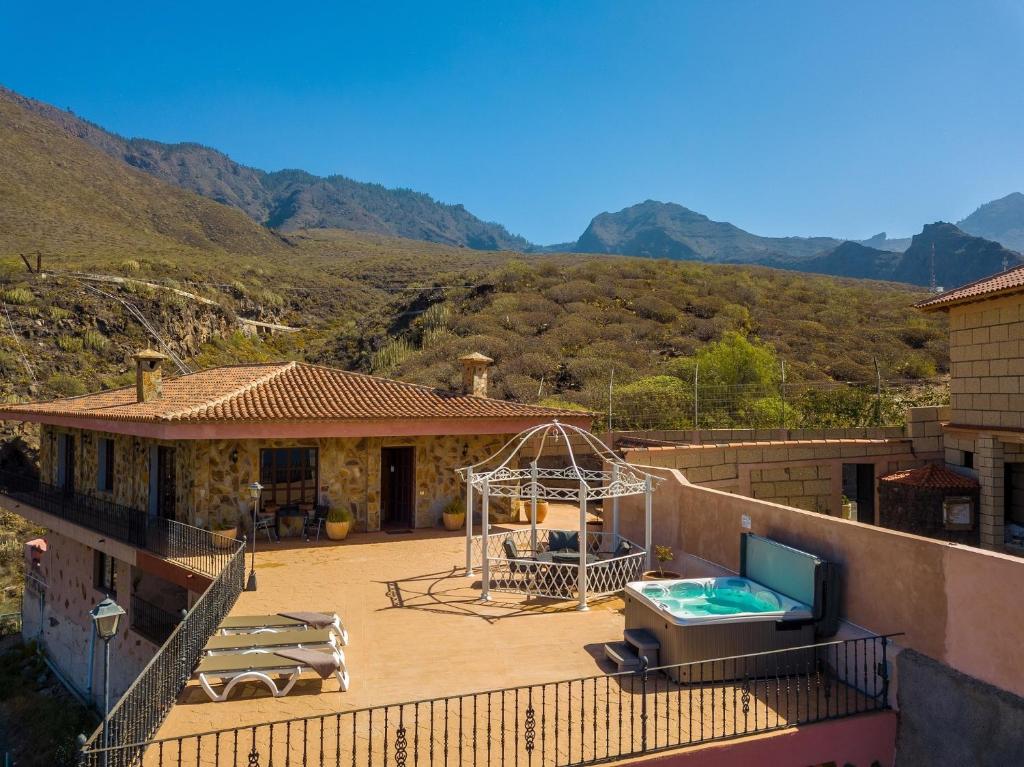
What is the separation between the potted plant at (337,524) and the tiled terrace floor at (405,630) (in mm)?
514

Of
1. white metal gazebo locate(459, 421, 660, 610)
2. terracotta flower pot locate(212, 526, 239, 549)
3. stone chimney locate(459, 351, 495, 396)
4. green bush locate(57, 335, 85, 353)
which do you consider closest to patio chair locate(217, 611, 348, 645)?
white metal gazebo locate(459, 421, 660, 610)

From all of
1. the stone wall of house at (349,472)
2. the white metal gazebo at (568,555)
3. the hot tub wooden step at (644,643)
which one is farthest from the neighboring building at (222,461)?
the hot tub wooden step at (644,643)

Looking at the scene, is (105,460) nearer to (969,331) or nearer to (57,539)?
(57,539)

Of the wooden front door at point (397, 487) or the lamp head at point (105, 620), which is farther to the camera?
the wooden front door at point (397, 487)

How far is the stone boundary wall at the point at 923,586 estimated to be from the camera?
662cm

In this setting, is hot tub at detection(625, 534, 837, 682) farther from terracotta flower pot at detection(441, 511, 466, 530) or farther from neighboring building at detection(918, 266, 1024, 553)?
neighboring building at detection(918, 266, 1024, 553)

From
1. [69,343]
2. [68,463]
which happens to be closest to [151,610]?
[68,463]

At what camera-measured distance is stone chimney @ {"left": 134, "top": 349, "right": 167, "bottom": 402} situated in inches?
685

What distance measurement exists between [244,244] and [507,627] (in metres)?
64.1

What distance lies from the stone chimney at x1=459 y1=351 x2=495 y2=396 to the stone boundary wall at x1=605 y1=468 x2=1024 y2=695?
31.6 ft

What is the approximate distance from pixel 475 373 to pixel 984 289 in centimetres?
1152

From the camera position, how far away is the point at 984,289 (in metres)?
14.3

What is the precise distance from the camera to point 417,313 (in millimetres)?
44250

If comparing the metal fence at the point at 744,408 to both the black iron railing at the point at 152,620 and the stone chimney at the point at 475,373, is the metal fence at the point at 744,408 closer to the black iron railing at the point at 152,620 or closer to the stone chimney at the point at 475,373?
the stone chimney at the point at 475,373
